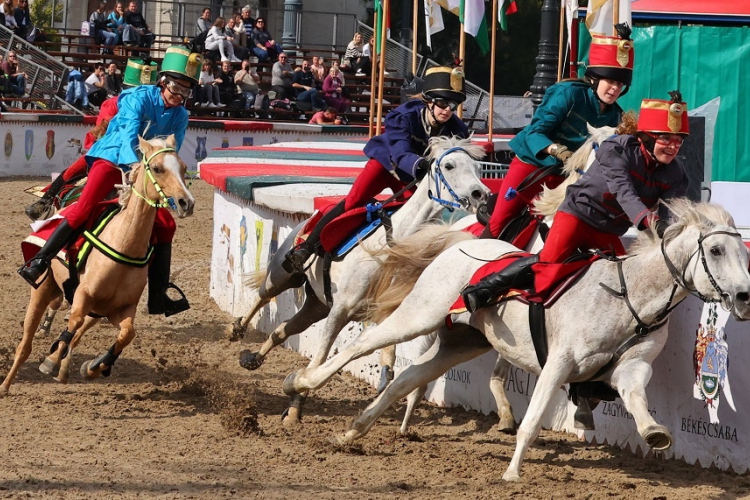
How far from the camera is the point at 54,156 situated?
22484 mm

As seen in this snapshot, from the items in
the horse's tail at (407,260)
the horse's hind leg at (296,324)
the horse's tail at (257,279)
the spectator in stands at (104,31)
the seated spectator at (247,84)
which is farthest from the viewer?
the spectator in stands at (104,31)

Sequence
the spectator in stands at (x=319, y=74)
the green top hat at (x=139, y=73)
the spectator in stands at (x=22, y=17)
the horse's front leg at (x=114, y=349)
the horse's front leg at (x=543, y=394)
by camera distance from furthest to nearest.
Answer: the spectator in stands at (x=319, y=74), the spectator in stands at (x=22, y=17), the green top hat at (x=139, y=73), the horse's front leg at (x=114, y=349), the horse's front leg at (x=543, y=394)

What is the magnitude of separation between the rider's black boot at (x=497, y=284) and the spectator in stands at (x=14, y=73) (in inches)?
795

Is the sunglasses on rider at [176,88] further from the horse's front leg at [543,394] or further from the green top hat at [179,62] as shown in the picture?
the horse's front leg at [543,394]

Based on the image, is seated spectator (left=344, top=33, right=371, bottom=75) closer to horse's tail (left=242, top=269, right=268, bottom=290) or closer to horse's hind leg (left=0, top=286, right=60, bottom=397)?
horse's tail (left=242, top=269, right=268, bottom=290)

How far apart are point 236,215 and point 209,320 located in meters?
1.06

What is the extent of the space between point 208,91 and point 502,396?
20.1 m

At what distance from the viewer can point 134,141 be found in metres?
8.32

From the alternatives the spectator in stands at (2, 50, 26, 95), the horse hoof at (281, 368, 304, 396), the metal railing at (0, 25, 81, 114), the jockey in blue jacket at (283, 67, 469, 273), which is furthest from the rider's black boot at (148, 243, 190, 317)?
the spectator in stands at (2, 50, 26, 95)

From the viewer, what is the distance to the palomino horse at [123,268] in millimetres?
7773

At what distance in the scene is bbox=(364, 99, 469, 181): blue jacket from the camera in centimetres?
782

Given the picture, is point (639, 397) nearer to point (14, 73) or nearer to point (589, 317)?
point (589, 317)

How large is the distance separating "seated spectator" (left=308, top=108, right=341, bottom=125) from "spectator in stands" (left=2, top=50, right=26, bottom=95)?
626 centimetres

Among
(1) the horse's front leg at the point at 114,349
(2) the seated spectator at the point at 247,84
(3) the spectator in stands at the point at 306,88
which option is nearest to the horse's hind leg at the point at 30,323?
(1) the horse's front leg at the point at 114,349
